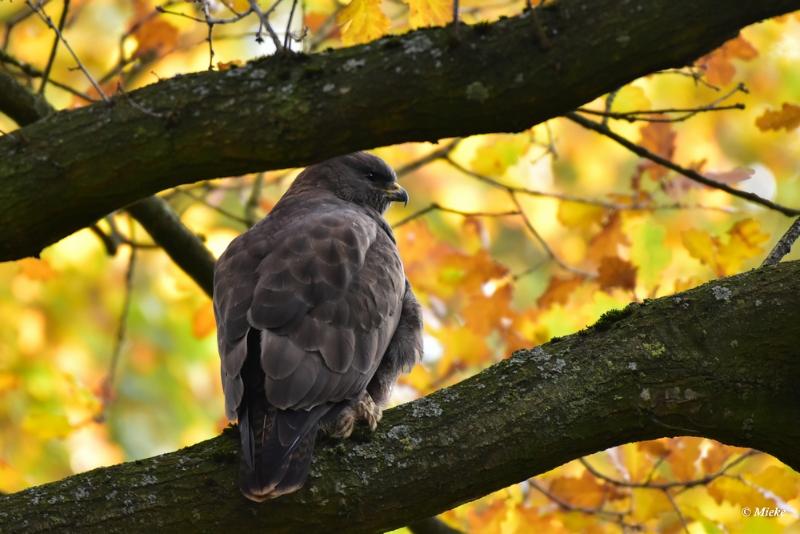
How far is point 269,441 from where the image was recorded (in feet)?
13.4

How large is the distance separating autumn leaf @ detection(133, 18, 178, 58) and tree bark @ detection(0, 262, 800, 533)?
3.56m

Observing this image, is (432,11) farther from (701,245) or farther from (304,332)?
(701,245)

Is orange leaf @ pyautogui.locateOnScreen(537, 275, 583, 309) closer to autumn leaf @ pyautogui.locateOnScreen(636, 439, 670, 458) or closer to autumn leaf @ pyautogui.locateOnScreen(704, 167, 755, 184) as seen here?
autumn leaf @ pyautogui.locateOnScreen(636, 439, 670, 458)

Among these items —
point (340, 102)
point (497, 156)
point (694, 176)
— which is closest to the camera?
point (340, 102)

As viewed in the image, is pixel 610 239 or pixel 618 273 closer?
pixel 618 273

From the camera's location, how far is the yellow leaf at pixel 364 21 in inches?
178

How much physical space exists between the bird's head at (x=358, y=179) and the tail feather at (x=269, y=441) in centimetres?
257

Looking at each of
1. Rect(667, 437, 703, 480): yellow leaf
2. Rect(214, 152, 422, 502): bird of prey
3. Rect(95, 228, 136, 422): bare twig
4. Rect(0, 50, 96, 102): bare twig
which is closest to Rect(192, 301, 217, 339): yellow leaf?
Rect(95, 228, 136, 422): bare twig

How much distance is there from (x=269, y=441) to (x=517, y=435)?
97cm

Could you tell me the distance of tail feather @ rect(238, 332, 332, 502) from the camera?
3748 mm

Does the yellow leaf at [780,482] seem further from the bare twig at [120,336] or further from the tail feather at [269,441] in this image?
the bare twig at [120,336]

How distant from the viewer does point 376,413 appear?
4.44m

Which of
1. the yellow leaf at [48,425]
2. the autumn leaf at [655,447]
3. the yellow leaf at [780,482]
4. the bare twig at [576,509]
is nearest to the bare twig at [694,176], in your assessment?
the yellow leaf at [780,482]

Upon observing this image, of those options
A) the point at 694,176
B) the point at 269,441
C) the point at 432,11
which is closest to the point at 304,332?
the point at 269,441
